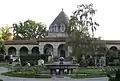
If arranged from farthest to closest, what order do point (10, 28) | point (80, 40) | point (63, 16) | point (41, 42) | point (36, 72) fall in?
point (10, 28)
point (63, 16)
point (41, 42)
point (80, 40)
point (36, 72)

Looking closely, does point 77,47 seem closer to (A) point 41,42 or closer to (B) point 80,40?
(B) point 80,40

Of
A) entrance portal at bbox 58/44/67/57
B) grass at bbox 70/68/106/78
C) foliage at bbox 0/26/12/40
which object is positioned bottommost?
grass at bbox 70/68/106/78

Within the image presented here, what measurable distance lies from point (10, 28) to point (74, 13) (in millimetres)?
41529

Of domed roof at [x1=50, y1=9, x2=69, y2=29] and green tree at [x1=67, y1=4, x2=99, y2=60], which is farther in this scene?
domed roof at [x1=50, y1=9, x2=69, y2=29]

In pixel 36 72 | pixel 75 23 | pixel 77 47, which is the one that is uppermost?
pixel 75 23

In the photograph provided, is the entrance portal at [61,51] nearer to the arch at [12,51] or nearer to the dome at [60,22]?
the dome at [60,22]

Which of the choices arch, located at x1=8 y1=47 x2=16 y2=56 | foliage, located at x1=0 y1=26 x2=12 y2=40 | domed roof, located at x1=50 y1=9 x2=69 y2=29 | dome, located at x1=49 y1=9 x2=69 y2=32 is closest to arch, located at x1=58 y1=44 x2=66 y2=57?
dome, located at x1=49 y1=9 x2=69 y2=32

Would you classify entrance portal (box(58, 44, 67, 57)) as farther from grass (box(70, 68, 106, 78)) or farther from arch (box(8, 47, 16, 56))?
grass (box(70, 68, 106, 78))

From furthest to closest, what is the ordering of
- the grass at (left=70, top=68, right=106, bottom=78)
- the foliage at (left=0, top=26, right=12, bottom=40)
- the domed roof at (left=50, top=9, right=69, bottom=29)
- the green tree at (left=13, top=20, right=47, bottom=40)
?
the green tree at (left=13, top=20, right=47, bottom=40) < the foliage at (left=0, top=26, right=12, bottom=40) < the domed roof at (left=50, top=9, right=69, bottom=29) < the grass at (left=70, top=68, right=106, bottom=78)

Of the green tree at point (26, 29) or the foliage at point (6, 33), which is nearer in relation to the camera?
the foliage at point (6, 33)

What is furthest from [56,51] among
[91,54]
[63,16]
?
[91,54]

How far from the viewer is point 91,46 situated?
48.0 m

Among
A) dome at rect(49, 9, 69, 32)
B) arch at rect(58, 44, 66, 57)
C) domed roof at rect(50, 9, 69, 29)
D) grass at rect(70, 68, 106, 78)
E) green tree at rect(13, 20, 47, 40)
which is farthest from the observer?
green tree at rect(13, 20, 47, 40)

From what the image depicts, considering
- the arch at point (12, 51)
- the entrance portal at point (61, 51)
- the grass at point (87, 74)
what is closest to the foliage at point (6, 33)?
the arch at point (12, 51)
